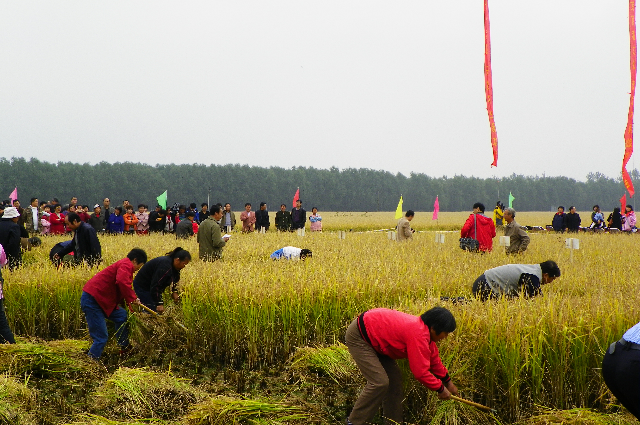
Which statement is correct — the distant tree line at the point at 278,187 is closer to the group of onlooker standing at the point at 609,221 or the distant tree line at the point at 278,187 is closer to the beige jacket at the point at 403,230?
the group of onlooker standing at the point at 609,221

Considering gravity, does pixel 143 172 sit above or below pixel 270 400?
above

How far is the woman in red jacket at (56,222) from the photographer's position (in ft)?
48.8

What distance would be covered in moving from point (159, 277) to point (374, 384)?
10.3 ft

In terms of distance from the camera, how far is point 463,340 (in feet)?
14.0

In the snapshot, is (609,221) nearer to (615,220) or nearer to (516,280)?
(615,220)

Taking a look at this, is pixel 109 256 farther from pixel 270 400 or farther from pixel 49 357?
pixel 270 400

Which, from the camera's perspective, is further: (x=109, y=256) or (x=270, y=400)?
(x=109, y=256)

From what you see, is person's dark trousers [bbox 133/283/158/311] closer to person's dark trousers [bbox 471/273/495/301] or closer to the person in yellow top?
person's dark trousers [bbox 471/273/495/301]

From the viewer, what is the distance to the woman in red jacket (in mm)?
14882

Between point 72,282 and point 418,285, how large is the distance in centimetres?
436

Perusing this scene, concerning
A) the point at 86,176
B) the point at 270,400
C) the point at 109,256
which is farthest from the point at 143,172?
the point at 270,400

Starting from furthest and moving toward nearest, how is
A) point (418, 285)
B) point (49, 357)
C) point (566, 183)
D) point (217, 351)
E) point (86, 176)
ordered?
point (566, 183), point (86, 176), point (418, 285), point (217, 351), point (49, 357)

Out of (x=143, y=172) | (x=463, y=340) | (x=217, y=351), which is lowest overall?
(x=217, y=351)

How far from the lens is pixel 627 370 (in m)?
2.79
